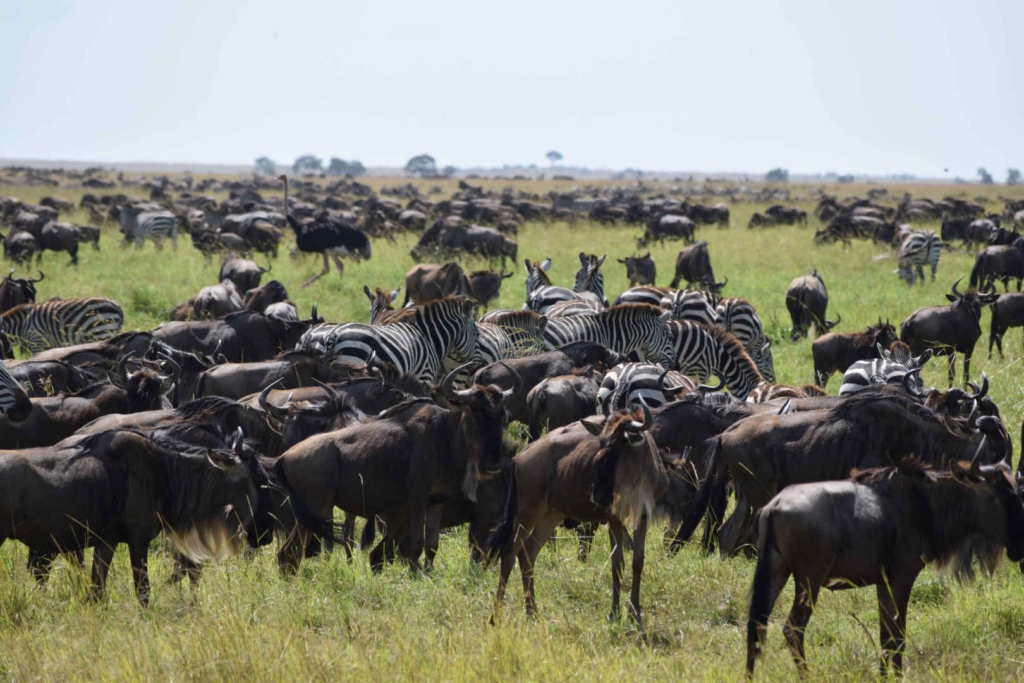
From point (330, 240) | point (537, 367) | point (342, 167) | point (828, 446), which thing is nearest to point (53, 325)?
point (537, 367)

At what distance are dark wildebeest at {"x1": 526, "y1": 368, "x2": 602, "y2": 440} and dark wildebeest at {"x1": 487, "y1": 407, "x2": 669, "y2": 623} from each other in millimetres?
2227

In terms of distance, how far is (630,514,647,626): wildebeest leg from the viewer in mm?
5344

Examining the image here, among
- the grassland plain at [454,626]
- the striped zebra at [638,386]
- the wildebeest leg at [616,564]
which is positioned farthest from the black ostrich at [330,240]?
the wildebeest leg at [616,564]

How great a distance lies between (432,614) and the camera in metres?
5.43

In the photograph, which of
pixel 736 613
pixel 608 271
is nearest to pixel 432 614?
pixel 736 613

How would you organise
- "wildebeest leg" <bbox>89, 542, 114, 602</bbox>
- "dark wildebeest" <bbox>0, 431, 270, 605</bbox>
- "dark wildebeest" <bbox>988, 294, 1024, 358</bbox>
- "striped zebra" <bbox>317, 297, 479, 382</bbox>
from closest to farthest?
"dark wildebeest" <bbox>0, 431, 270, 605</bbox>
"wildebeest leg" <bbox>89, 542, 114, 602</bbox>
"striped zebra" <bbox>317, 297, 479, 382</bbox>
"dark wildebeest" <bbox>988, 294, 1024, 358</bbox>

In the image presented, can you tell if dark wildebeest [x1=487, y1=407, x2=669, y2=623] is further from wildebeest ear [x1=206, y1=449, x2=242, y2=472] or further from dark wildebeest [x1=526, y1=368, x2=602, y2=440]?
dark wildebeest [x1=526, y1=368, x2=602, y2=440]

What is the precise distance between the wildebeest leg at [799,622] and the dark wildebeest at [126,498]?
2.95 meters

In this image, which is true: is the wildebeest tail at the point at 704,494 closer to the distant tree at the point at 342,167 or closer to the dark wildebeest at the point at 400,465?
the dark wildebeest at the point at 400,465

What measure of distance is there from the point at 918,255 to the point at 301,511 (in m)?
18.5

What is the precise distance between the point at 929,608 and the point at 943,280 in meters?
17.5

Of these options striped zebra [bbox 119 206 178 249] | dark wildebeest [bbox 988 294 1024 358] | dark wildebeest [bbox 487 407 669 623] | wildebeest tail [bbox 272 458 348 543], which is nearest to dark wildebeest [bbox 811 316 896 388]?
dark wildebeest [bbox 988 294 1024 358]

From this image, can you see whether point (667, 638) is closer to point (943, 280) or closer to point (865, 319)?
point (865, 319)

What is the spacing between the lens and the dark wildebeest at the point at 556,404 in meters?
8.14
